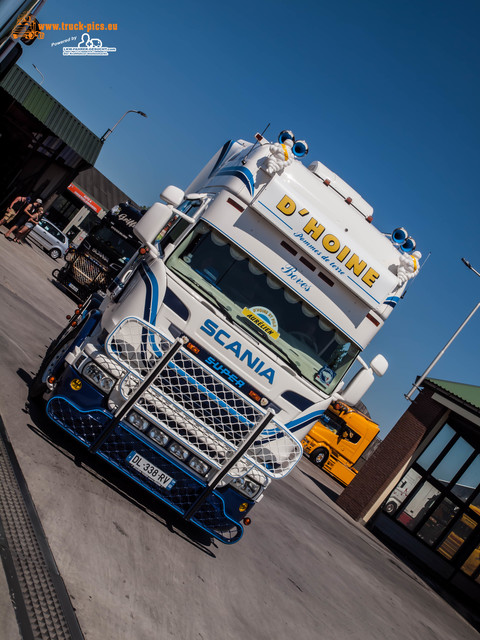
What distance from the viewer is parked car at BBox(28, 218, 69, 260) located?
102ft

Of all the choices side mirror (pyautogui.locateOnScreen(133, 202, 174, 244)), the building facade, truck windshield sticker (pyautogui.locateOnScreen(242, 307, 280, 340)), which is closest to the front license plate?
truck windshield sticker (pyautogui.locateOnScreen(242, 307, 280, 340))

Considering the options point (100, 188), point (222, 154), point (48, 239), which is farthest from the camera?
point (100, 188)

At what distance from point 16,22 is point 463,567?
1736cm

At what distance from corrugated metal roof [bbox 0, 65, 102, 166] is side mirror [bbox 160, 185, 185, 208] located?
15026 mm

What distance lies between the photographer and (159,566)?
5.48 meters

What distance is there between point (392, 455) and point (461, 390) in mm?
2963

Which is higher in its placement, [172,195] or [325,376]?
[172,195]

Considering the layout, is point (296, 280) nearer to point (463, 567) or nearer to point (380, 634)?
point (380, 634)

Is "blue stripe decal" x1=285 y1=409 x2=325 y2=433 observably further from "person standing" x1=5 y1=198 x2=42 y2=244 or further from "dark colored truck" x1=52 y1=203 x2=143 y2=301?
"person standing" x1=5 y1=198 x2=42 y2=244

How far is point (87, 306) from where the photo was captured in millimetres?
8453

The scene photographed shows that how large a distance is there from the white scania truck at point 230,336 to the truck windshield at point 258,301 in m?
0.01

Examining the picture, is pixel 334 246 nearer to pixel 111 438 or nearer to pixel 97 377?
pixel 97 377

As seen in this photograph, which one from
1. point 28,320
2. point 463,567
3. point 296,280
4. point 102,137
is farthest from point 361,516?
point 102,137

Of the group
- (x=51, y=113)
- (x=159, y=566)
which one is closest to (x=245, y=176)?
(x=159, y=566)
